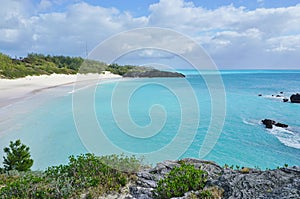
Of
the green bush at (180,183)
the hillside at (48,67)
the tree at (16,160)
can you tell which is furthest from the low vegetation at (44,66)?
the green bush at (180,183)

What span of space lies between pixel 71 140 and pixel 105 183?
9400mm

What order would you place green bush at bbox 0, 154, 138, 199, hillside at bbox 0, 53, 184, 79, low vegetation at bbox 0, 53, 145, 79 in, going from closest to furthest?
green bush at bbox 0, 154, 138, 199 → hillside at bbox 0, 53, 184, 79 → low vegetation at bbox 0, 53, 145, 79

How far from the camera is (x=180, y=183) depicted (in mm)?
3816

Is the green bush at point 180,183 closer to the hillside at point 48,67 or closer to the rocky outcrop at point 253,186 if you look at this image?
the rocky outcrop at point 253,186

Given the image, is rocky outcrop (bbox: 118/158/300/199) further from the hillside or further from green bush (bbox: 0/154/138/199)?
the hillside

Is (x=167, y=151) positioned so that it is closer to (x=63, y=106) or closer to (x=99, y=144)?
(x=99, y=144)

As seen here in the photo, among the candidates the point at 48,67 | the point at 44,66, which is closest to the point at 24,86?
the point at 48,67

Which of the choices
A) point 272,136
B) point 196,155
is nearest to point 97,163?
point 196,155

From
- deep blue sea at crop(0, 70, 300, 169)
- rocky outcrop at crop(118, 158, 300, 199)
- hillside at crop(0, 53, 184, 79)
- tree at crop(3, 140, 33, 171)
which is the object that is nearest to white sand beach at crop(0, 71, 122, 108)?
hillside at crop(0, 53, 184, 79)

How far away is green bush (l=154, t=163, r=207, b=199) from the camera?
146 inches

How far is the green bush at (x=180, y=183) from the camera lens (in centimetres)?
370

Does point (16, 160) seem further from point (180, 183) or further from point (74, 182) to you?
point (180, 183)

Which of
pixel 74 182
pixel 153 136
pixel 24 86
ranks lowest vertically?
pixel 153 136

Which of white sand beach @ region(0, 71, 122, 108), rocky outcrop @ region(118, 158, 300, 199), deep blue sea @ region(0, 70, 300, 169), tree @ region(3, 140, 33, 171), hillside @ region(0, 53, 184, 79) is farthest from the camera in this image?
hillside @ region(0, 53, 184, 79)
